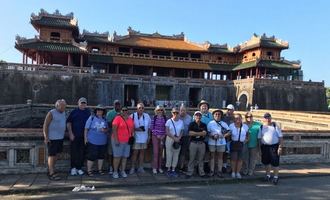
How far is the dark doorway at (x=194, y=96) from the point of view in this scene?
1324 inches

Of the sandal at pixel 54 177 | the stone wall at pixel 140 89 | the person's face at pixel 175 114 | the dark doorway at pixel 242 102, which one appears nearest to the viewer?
the sandal at pixel 54 177

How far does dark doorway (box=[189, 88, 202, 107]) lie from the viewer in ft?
110

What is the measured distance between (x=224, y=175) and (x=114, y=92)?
24.1 m

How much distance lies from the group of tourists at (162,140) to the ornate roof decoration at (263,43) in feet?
109

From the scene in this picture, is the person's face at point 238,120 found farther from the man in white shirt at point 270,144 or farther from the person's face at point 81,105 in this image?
the person's face at point 81,105

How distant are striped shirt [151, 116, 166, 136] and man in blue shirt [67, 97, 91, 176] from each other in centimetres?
148

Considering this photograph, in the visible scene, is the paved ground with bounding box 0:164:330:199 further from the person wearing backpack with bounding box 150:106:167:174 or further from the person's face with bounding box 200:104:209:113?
the person's face with bounding box 200:104:209:113

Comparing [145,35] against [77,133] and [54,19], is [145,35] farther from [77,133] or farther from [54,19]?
[77,133]

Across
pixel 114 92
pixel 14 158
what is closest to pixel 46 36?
pixel 114 92

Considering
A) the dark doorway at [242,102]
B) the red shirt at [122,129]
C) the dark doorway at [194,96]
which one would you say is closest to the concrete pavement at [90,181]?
the red shirt at [122,129]

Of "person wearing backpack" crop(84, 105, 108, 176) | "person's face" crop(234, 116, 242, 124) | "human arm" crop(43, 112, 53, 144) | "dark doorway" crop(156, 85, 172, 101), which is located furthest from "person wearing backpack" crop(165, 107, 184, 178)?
"dark doorway" crop(156, 85, 172, 101)

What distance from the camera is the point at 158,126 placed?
6.86 metres

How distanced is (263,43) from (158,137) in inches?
1352

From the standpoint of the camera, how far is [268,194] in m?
5.66
